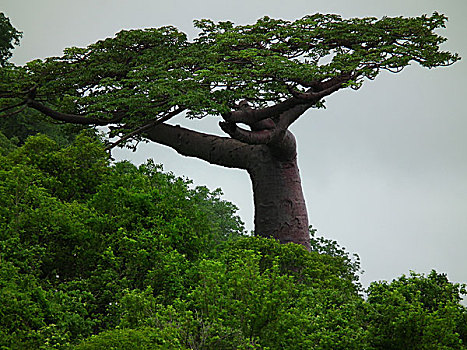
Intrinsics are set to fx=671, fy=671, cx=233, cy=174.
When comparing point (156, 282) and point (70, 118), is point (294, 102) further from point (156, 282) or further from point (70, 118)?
point (156, 282)

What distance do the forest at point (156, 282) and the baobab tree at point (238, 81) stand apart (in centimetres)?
29

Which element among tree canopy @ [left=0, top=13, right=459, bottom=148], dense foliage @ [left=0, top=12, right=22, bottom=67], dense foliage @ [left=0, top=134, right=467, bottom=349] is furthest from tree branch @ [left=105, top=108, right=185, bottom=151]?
dense foliage @ [left=0, top=12, right=22, bottom=67]

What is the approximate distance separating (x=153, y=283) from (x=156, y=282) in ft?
0.21

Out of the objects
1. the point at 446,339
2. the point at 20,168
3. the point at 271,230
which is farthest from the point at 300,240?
the point at 446,339

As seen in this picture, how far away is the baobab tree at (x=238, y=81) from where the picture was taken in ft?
40.2

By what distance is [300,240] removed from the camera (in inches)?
521

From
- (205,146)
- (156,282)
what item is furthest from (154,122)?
(156,282)

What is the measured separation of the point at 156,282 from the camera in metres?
8.20

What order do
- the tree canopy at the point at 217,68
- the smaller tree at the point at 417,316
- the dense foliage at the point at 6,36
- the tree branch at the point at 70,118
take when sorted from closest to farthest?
the smaller tree at the point at 417,316 < the tree canopy at the point at 217,68 < the tree branch at the point at 70,118 < the dense foliage at the point at 6,36

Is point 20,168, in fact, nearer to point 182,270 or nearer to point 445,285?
point 182,270

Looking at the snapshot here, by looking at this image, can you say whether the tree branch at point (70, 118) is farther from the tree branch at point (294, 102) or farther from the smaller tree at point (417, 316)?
the smaller tree at point (417, 316)

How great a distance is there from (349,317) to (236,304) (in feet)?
3.94

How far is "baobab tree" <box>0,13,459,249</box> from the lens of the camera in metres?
12.3

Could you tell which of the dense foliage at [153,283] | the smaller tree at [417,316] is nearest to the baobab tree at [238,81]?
the dense foliage at [153,283]
